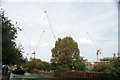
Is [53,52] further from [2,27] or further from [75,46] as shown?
[2,27]

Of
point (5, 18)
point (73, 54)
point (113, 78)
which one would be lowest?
point (113, 78)

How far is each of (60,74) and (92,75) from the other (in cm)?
552

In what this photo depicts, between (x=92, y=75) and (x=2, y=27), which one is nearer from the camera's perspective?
(x=2, y=27)

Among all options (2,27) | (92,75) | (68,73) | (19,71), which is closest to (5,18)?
(2,27)

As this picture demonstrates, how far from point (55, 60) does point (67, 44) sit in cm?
496

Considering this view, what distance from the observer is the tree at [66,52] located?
1667 inches

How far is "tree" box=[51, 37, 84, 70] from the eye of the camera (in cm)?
4234

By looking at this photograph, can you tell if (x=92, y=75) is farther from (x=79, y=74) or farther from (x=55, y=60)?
(x=55, y=60)

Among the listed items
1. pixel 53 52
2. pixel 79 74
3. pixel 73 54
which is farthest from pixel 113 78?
pixel 53 52

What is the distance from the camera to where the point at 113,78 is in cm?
2858

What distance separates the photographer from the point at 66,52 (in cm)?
4234

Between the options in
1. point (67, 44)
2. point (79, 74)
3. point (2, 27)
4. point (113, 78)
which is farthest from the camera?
point (67, 44)

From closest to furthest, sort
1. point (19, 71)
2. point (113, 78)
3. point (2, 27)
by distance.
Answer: point (2, 27) → point (113, 78) → point (19, 71)

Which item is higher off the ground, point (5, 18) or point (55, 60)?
point (5, 18)
